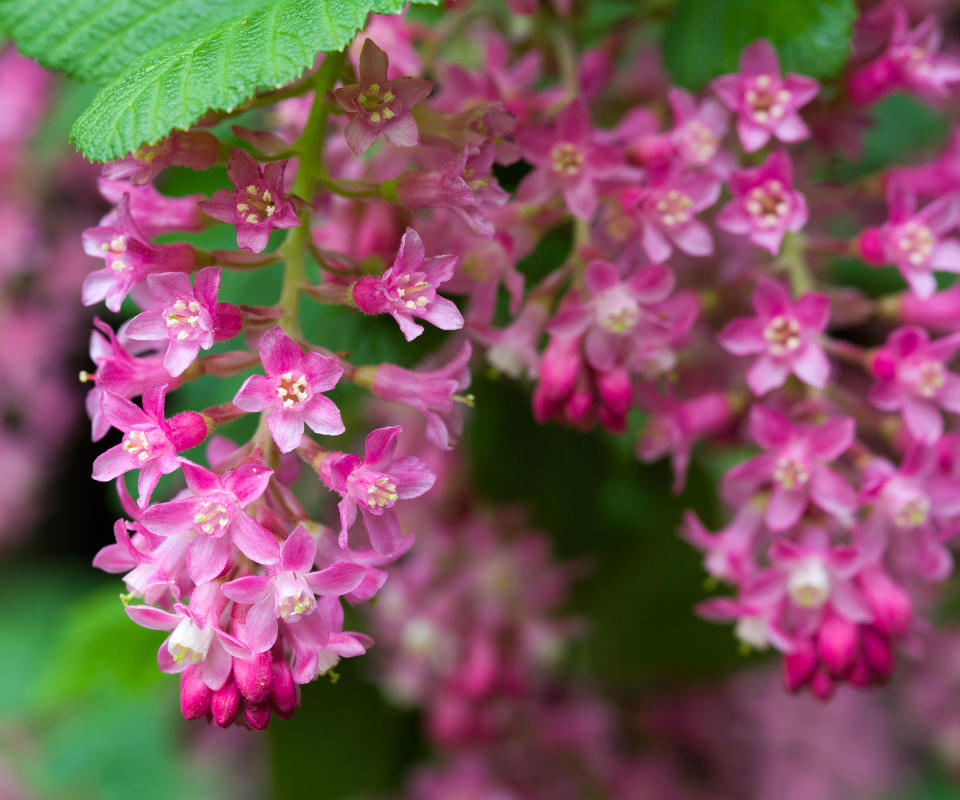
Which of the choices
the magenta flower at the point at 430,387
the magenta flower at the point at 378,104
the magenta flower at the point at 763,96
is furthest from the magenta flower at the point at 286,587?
the magenta flower at the point at 763,96

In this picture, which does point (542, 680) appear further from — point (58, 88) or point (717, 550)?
point (58, 88)

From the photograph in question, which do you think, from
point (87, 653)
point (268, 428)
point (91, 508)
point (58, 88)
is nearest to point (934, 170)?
point (268, 428)

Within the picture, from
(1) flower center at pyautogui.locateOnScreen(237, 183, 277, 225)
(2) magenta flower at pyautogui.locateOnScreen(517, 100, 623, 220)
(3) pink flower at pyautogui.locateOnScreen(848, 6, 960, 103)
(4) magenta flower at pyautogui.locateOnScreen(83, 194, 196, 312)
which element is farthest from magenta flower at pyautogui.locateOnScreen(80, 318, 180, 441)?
(3) pink flower at pyautogui.locateOnScreen(848, 6, 960, 103)

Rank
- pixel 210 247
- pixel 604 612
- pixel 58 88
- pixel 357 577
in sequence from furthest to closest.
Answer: pixel 58 88, pixel 604 612, pixel 210 247, pixel 357 577

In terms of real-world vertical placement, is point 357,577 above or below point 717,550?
above

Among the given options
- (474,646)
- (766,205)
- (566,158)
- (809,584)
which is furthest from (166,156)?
(474,646)

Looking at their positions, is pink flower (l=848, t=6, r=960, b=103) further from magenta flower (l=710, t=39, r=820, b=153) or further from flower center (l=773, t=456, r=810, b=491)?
flower center (l=773, t=456, r=810, b=491)
